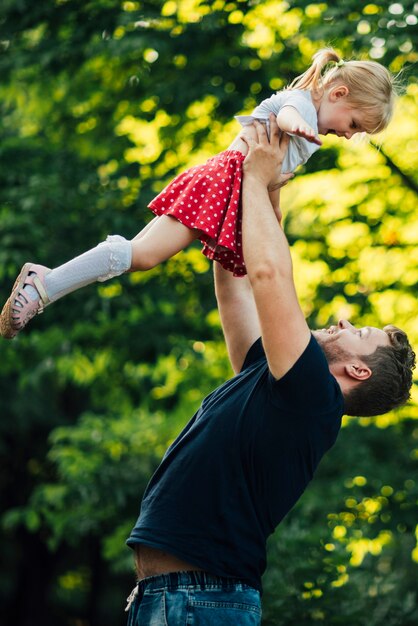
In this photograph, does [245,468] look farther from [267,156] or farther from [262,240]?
[267,156]

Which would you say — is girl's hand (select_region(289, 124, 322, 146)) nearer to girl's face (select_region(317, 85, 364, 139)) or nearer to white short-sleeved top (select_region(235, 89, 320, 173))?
white short-sleeved top (select_region(235, 89, 320, 173))

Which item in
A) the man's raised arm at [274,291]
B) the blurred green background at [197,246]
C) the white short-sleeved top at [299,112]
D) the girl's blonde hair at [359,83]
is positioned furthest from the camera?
the blurred green background at [197,246]

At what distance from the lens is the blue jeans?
240 centimetres

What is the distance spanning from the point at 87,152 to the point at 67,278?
5573 mm

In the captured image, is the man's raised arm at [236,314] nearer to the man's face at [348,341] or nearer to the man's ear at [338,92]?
the man's face at [348,341]

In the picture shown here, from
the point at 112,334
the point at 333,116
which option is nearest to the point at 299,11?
the point at 112,334

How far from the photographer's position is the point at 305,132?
2.65 m

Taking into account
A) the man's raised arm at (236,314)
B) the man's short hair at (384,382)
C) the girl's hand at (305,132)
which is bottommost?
the man's short hair at (384,382)

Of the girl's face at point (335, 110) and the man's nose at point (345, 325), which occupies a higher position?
the girl's face at point (335, 110)

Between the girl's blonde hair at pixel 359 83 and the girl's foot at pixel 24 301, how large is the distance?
1043 millimetres

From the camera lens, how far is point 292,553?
521 centimetres

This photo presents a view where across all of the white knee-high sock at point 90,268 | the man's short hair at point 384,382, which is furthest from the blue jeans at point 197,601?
the white knee-high sock at point 90,268

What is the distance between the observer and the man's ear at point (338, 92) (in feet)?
9.71

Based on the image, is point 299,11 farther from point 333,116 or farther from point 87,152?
point 333,116
